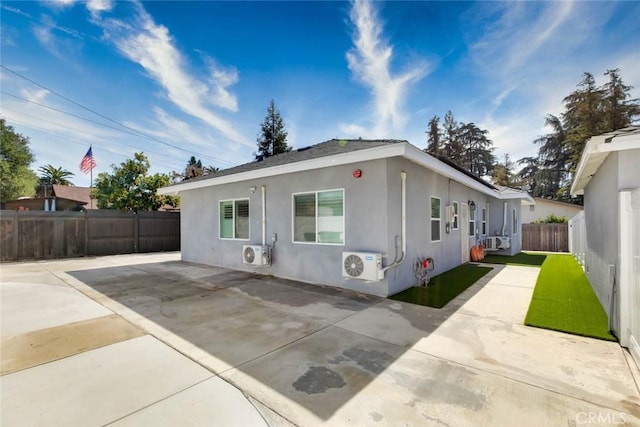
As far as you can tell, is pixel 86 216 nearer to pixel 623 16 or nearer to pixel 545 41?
pixel 545 41

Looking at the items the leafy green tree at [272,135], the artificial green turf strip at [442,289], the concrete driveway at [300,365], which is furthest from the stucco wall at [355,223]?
the leafy green tree at [272,135]

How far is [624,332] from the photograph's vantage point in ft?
10.6

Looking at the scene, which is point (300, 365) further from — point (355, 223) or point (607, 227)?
point (607, 227)

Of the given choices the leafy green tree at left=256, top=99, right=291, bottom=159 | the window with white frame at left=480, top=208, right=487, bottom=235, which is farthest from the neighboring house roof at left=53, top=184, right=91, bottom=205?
the window with white frame at left=480, top=208, right=487, bottom=235

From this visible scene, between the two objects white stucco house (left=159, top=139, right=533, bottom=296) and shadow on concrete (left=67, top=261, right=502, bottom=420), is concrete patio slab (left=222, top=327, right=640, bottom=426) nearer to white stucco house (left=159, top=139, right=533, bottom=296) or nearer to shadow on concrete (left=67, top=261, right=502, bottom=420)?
shadow on concrete (left=67, top=261, right=502, bottom=420)

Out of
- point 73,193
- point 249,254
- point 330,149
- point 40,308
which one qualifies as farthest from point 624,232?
point 73,193

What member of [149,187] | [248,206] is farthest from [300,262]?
[149,187]

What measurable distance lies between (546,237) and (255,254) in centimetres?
1547

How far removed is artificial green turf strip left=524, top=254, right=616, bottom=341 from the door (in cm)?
248

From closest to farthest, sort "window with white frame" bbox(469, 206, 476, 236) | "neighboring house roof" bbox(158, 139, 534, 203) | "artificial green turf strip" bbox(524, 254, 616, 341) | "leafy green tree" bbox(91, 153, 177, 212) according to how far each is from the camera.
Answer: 1. "artificial green turf strip" bbox(524, 254, 616, 341)
2. "neighboring house roof" bbox(158, 139, 534, 203)
3. "window with white frame" bbox(469, 206, 476, 236)
4. "leafy green tree" bbox(91, 153, 177, 212)

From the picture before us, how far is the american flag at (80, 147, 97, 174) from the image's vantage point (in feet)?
51.5

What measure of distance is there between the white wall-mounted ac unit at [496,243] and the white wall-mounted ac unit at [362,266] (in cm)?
870

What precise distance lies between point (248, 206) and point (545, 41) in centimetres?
871

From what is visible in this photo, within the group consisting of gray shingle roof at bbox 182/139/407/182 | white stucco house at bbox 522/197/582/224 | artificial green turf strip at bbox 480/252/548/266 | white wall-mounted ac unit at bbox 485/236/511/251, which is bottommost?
artificial green turf strip at bbox 480/252/548/266
